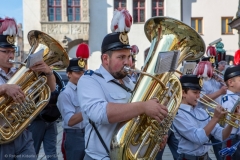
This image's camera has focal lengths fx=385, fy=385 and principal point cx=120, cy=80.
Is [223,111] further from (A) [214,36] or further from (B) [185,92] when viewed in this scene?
(A) [214,36]

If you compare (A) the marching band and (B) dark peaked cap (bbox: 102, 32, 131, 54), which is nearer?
(A) the marching band

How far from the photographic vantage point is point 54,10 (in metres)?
28.1

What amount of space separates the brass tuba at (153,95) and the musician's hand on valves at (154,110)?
0.13 m

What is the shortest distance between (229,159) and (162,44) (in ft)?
6.79

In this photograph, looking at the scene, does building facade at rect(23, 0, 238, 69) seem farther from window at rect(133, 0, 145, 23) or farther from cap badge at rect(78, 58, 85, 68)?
cap badge at rect(78, 58, 85, 68)

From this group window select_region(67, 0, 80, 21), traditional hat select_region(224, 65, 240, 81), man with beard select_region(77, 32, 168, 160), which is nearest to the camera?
man with beard select_region(77, 32, 168, 160)

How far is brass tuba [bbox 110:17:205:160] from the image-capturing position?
110 inches

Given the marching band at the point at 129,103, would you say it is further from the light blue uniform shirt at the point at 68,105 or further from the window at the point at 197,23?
the window at the point at 197,23

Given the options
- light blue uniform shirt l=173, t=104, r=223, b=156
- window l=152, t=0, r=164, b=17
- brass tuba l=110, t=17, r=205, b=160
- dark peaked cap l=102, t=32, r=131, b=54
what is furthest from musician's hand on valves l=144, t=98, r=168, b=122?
window l=152, t=0, r=164, b=17

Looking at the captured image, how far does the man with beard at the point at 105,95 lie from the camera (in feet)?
9.11

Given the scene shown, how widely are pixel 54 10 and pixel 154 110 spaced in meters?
26.4

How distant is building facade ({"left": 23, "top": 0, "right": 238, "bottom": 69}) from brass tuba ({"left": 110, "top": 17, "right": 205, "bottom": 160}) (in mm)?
23941

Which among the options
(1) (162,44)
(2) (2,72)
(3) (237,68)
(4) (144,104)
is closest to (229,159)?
(3) (237,68)

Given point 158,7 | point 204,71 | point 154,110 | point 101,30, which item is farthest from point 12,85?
point 158,7
